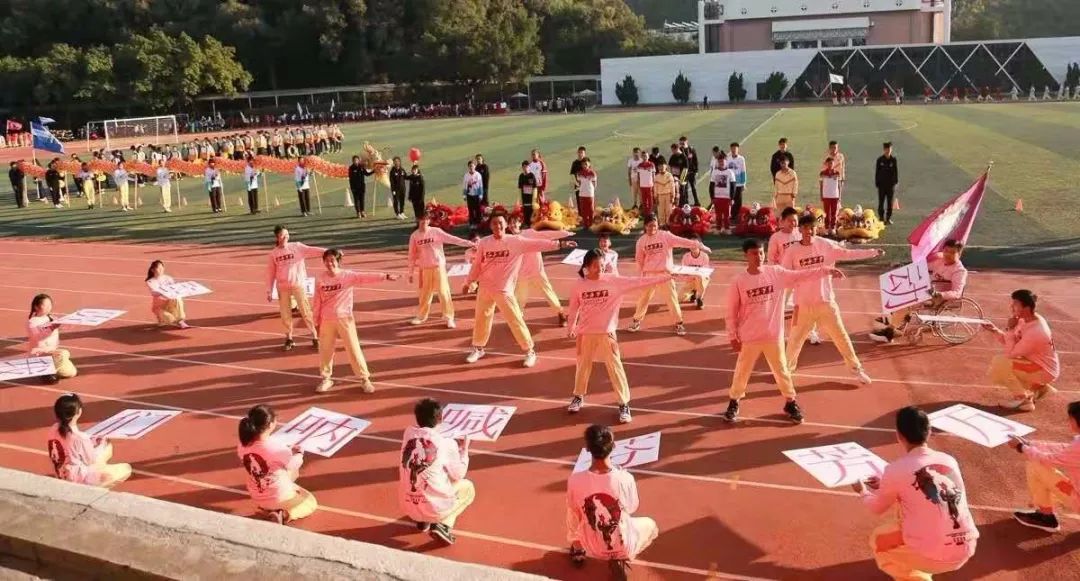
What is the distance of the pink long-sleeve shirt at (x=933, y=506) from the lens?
5527mm

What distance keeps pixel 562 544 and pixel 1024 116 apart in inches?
1712

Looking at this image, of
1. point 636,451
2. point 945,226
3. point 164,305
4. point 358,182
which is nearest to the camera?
point 636,451

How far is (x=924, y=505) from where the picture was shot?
5.56 metres

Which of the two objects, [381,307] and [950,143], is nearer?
[381,307]

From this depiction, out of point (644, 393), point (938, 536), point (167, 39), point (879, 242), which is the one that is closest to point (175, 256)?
point (644, 393)

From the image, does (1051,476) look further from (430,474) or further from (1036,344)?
(430,474)

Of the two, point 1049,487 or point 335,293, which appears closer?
point 1049,487

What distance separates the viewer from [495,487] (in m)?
7.96

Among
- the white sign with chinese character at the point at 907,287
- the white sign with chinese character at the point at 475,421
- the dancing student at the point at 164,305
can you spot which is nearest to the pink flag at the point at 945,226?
the white sign with chinese character at the point at 907,287

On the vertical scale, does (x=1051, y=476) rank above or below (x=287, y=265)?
below

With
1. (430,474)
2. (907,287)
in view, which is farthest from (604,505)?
(907,287)

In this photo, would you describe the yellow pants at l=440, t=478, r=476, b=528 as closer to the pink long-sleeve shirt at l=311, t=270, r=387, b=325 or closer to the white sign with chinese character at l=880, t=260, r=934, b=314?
the pink long-sleeve shirt at l=311, t=270, r=387, b=325

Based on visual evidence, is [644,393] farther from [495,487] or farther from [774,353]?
[495,487]

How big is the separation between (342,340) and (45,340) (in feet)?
14.3
